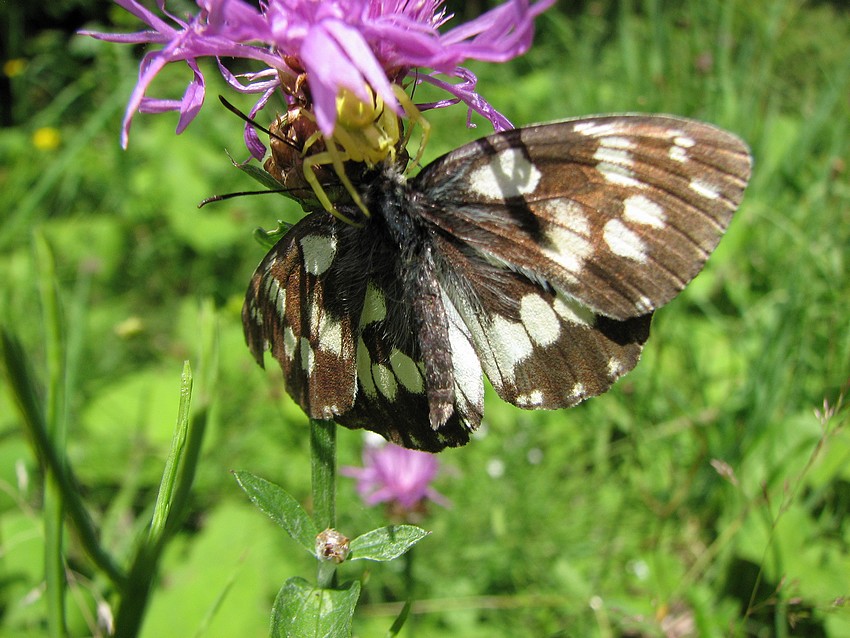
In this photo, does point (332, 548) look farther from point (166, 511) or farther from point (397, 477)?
point (397, 477)

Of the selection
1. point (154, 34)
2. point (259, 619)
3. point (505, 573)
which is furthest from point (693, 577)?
point (154, 34)

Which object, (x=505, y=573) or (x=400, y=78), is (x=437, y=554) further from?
(x=400, y=78)

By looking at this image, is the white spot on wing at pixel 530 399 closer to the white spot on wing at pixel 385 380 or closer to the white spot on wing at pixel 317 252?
the white spot on wing at pixel 385 380

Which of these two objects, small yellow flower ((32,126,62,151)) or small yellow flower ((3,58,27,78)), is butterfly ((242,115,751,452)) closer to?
small yellow flower ((32,126,62,151))

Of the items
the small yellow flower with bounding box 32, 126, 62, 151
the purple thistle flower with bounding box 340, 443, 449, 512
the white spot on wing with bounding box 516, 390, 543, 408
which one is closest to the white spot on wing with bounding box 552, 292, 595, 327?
the white spot on wing with bounding box 516, 390, 543, 408

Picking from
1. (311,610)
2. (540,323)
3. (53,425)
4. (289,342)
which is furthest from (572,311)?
(53,425)

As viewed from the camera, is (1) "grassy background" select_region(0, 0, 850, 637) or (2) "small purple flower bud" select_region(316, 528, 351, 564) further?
(1) "grassy background" select_region(0, 0, 850, 637)
